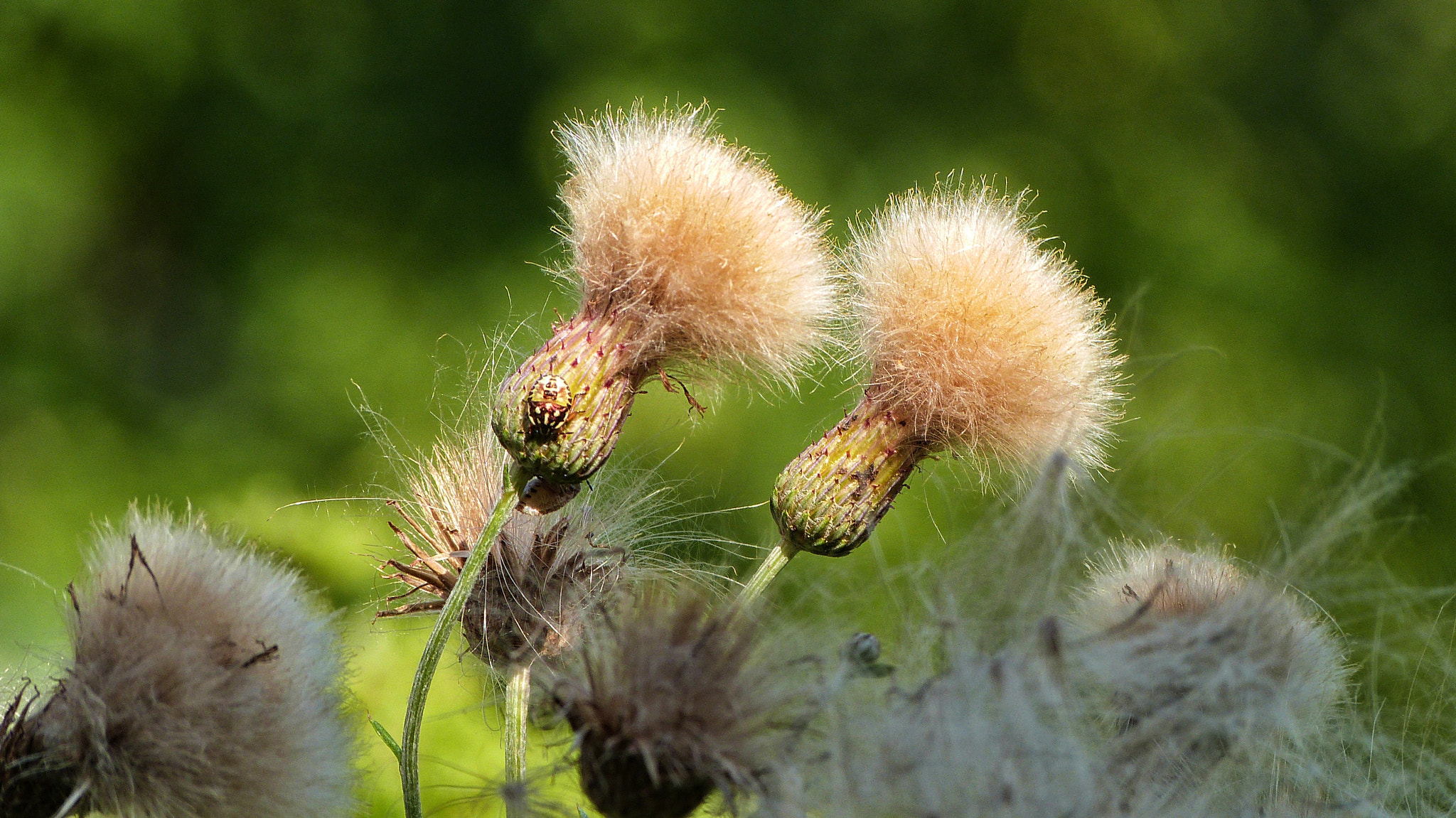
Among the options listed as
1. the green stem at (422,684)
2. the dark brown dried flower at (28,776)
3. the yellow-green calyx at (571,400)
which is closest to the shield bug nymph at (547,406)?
the yellow-green calyx at (571,400)

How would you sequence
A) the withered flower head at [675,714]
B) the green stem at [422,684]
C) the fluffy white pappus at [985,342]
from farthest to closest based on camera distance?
the fluffy white pappus at [985,342] → the green stem at [422,684] → the withered flower head at [675,714]

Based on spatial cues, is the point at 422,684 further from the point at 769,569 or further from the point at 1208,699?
the point at 1208,699

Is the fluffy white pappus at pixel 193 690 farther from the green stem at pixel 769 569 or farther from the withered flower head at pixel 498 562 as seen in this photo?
the green stem at pixel 769 569

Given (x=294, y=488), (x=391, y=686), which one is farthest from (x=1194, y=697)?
(x=294, y=488)

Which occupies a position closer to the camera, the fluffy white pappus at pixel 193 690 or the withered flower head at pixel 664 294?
the fluffy white pappus at pixel 193 690

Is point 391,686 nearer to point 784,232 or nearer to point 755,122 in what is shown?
point 784,232

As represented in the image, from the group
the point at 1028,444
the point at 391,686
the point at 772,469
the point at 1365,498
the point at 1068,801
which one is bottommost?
the point at 1068,801

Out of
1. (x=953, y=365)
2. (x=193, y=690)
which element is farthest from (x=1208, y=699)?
(x=193, y=690)
